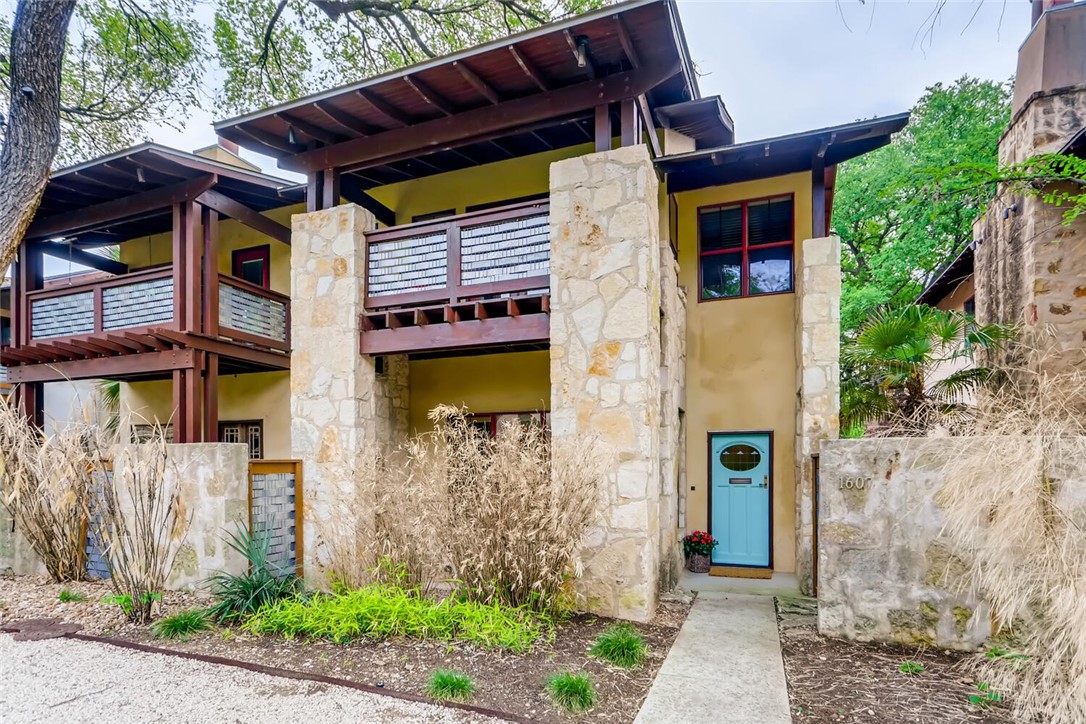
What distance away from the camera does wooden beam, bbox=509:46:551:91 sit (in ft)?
19.3

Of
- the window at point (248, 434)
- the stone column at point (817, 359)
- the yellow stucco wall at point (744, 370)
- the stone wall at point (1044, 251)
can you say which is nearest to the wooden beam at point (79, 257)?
the window at point (248, 434)

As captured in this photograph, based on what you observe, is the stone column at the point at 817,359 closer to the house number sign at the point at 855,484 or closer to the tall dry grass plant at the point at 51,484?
the house number sign at the point at 855,484

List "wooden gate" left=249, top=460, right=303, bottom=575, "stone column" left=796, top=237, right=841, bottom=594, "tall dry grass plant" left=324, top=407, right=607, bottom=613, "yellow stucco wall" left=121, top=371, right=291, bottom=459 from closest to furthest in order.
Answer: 1. "tall dry grass plant" left=324, top=407, right=607, bottom=613
2. "wooden gate" left=249, top=460, right=303, bottom=575
3. "stone column" left=796, top=237, right=841, bottom=594
4. "yellow stucco wall" left=121, top=371, right=291, bottom=459

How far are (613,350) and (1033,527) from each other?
358 cm

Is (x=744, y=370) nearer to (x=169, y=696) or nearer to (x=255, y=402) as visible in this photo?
(x=169, y=696)

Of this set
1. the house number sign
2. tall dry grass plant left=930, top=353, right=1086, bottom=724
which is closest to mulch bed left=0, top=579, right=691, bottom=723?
the house number sign

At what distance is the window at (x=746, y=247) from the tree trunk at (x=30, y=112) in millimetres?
8509

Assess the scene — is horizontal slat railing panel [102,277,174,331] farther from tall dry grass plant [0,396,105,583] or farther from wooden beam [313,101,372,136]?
wooden beam [313,101,372,136]

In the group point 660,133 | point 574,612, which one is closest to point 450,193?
point 660,133

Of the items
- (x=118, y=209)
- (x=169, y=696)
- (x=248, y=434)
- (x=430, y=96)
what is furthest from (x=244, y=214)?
(x=169, y=696)

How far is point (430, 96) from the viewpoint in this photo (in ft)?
21.6

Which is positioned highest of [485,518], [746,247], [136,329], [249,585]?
[746,247]

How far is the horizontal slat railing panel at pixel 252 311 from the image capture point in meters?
8.90

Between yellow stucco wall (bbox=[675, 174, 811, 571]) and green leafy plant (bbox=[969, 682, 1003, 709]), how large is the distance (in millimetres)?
4077
